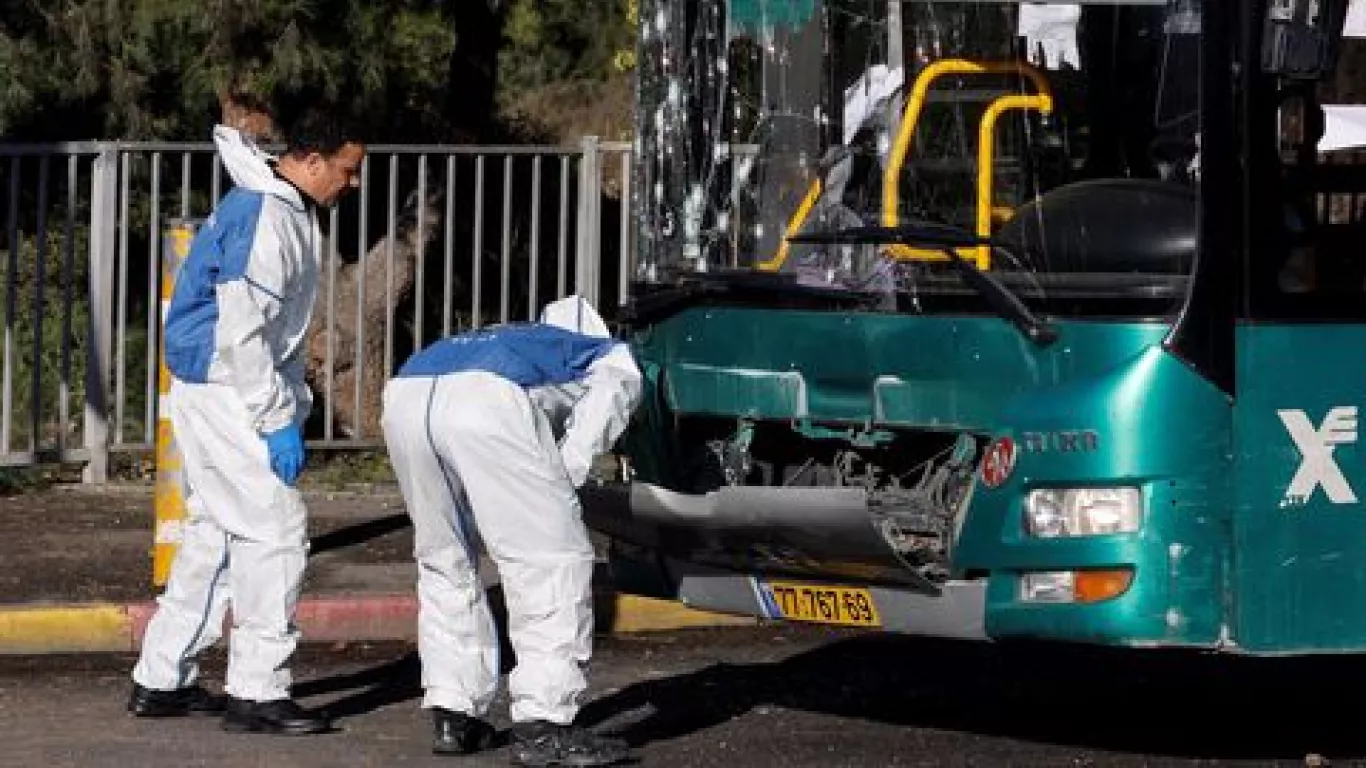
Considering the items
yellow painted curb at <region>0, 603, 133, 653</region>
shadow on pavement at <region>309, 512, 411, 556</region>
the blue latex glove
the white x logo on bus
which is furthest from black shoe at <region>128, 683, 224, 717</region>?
the white x logo on bus

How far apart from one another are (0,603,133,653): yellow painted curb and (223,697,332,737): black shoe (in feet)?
6.05

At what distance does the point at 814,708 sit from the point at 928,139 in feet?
6.59

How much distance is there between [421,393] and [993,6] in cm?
195

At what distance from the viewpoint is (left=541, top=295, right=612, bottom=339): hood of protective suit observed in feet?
29.4

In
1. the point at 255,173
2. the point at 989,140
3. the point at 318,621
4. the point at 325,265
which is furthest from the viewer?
the point at 325,265

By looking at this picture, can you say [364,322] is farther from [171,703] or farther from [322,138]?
[322,138]

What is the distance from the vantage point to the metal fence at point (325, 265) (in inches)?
563

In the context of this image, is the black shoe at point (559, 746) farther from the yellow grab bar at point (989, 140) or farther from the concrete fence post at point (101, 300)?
the concrete fence post at point (101, 300)

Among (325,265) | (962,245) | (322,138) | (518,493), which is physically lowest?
(518,493)

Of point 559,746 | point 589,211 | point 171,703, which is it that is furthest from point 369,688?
point 589,211

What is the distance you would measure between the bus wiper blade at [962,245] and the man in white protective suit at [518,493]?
75cm

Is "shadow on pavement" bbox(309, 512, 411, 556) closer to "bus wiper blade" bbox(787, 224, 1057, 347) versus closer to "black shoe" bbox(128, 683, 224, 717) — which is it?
"black shoe" bbox(128, 683, 224, 717)

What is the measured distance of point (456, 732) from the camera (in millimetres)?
8984

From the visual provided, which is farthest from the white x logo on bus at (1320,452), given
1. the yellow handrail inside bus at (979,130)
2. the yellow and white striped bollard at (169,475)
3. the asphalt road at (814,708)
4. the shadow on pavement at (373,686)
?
the yellow and white striped bollard at (169,475)
